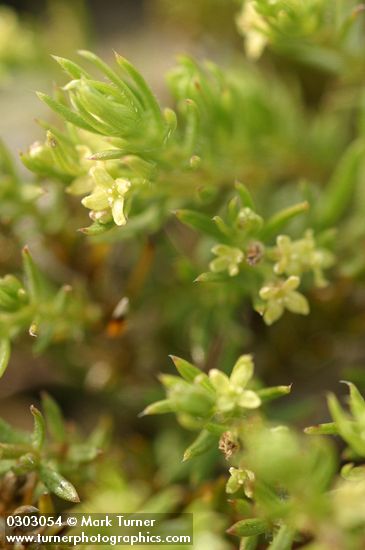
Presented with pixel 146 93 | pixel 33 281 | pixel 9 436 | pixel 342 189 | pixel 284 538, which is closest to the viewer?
pixel 284 538

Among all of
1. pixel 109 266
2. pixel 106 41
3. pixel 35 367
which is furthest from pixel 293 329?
pixel 106 41

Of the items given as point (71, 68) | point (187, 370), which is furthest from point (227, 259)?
point (71, 68)

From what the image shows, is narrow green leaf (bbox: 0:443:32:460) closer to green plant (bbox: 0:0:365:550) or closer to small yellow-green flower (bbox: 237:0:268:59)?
green plant (bbox: 0:0:365:550)

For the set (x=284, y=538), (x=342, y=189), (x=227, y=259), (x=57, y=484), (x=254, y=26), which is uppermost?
(x=254, y=26)

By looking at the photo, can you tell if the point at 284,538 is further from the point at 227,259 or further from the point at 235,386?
the point at 227,259

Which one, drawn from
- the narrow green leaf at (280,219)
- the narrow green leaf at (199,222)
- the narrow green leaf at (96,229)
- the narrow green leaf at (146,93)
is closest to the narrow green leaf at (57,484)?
the narrow green leaf at (96,229)
